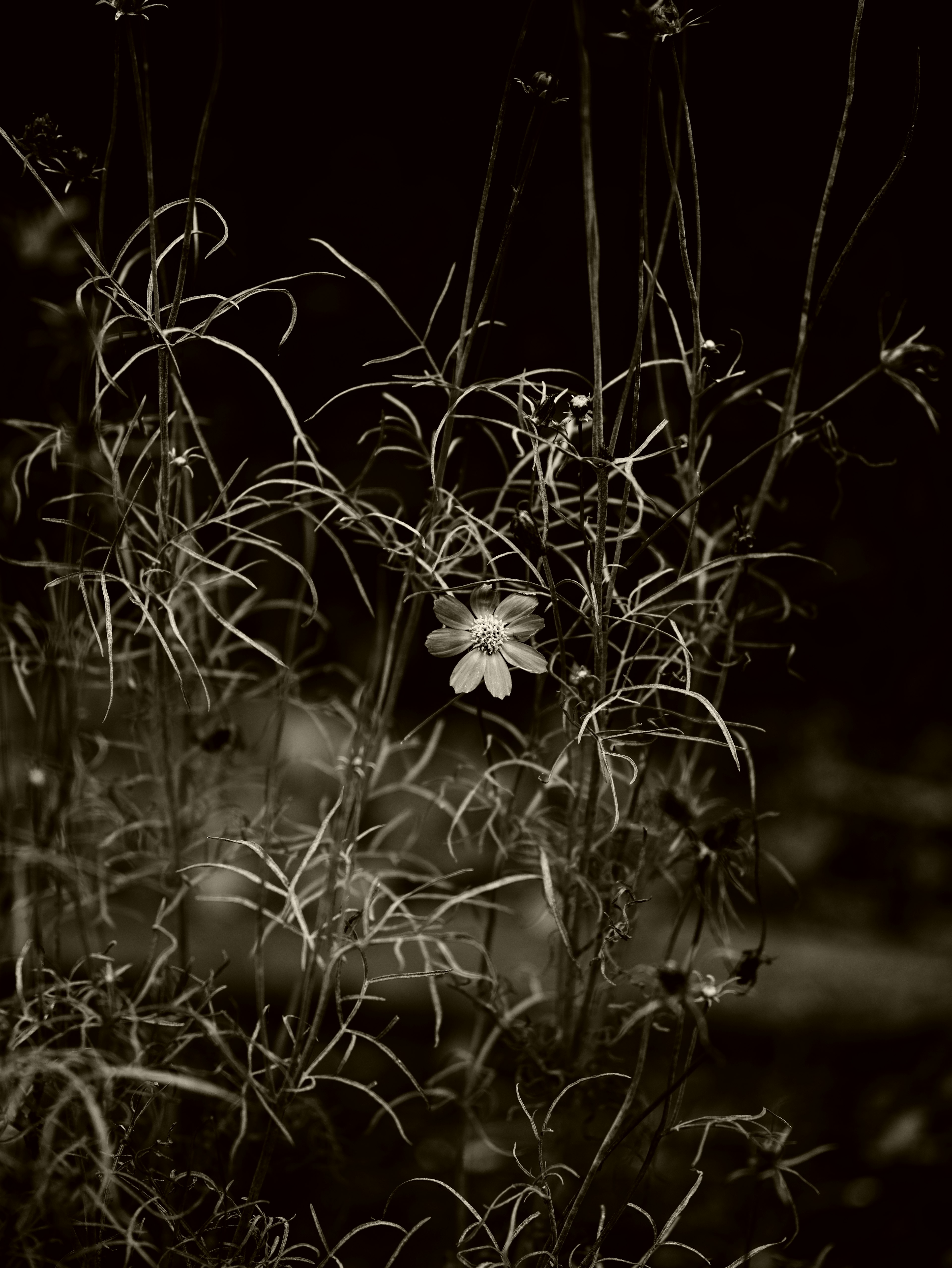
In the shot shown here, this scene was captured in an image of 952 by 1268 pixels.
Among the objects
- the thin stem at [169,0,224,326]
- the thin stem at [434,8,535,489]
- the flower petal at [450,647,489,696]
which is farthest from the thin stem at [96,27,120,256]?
the flower petal at [450,647,489,696]

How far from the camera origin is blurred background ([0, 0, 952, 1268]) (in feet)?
3.48

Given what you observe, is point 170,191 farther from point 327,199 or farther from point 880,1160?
point 880,1160

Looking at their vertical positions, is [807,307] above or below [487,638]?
above

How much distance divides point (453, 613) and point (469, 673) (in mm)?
38

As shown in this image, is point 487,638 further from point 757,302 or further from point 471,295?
point 757,302

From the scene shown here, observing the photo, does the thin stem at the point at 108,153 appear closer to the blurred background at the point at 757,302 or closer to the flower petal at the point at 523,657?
the flower petal at the point at 523,657

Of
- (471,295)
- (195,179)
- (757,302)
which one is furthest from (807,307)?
(757,302)

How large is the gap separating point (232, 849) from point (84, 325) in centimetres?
39

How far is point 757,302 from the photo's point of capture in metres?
1.34

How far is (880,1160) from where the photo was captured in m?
0.99

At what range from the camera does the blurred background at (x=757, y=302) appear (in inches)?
41.8

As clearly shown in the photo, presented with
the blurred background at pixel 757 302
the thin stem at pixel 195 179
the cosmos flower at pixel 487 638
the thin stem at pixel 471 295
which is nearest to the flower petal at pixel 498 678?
the cosmos flower at pixel 487 638

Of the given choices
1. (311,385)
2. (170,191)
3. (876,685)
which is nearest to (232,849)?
(311,385)

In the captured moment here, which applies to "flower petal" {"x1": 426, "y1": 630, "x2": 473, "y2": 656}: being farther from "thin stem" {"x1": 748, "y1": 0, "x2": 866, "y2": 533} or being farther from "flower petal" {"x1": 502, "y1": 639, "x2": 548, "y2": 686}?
"thin stem" {"x1": 748, "y1": 0, "x2": 866, "y2": 533}
